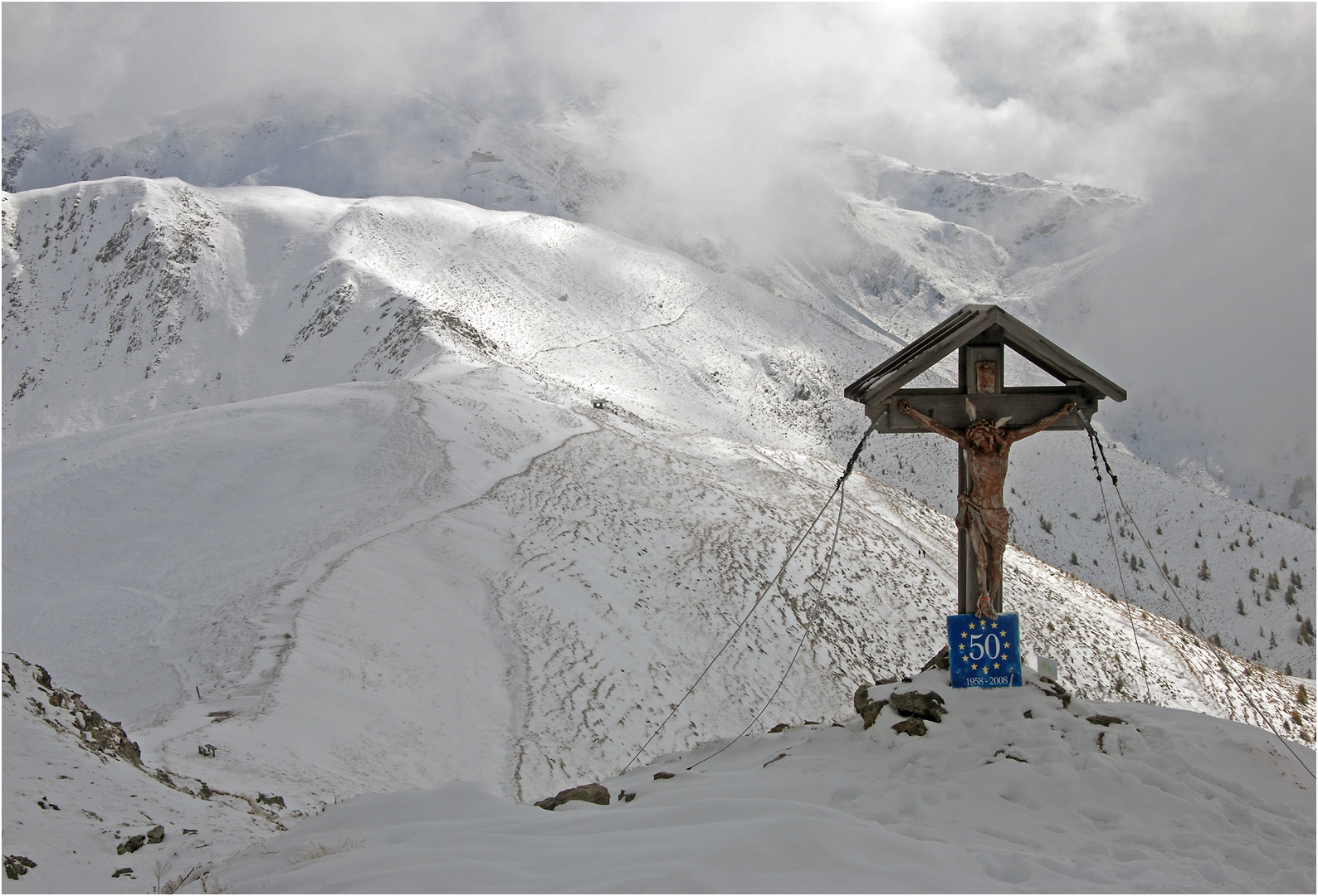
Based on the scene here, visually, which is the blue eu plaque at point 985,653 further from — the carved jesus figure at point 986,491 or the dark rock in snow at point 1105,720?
the dark rock in snow at point 1105,720

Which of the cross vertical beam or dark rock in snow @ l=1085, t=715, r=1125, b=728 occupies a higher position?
the cross vertical beam

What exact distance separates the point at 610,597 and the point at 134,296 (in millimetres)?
74237

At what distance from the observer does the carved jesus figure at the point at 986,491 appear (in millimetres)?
8102

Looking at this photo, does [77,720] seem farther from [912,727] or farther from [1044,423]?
[1044,423]

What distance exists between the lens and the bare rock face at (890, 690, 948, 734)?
24.7ft

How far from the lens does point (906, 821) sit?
5.95m

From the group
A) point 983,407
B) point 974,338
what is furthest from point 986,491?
point 974,338

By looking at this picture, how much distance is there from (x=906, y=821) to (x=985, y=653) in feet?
8.25

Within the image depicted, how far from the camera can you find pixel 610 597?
68.6 feet

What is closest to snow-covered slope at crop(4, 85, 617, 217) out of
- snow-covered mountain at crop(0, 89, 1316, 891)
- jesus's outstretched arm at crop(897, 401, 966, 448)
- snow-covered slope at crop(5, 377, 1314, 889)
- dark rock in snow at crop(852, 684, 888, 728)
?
snow-covered mountain at crop(0, 89, 1316, 891)

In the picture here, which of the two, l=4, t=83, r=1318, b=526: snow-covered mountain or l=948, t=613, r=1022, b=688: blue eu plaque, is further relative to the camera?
l=4, t=83, r=1318, b=526: snow-covered mountain

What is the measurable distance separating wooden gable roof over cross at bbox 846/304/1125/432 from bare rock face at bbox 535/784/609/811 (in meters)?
4.52

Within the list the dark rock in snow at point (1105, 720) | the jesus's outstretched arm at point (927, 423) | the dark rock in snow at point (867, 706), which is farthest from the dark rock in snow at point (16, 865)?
the dark rock in snow at point (1105, 720)

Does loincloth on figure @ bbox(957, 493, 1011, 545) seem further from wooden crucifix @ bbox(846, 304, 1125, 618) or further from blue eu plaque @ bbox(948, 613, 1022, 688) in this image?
blue eu plaque @ bbox(948, 613, 1022, 688)
